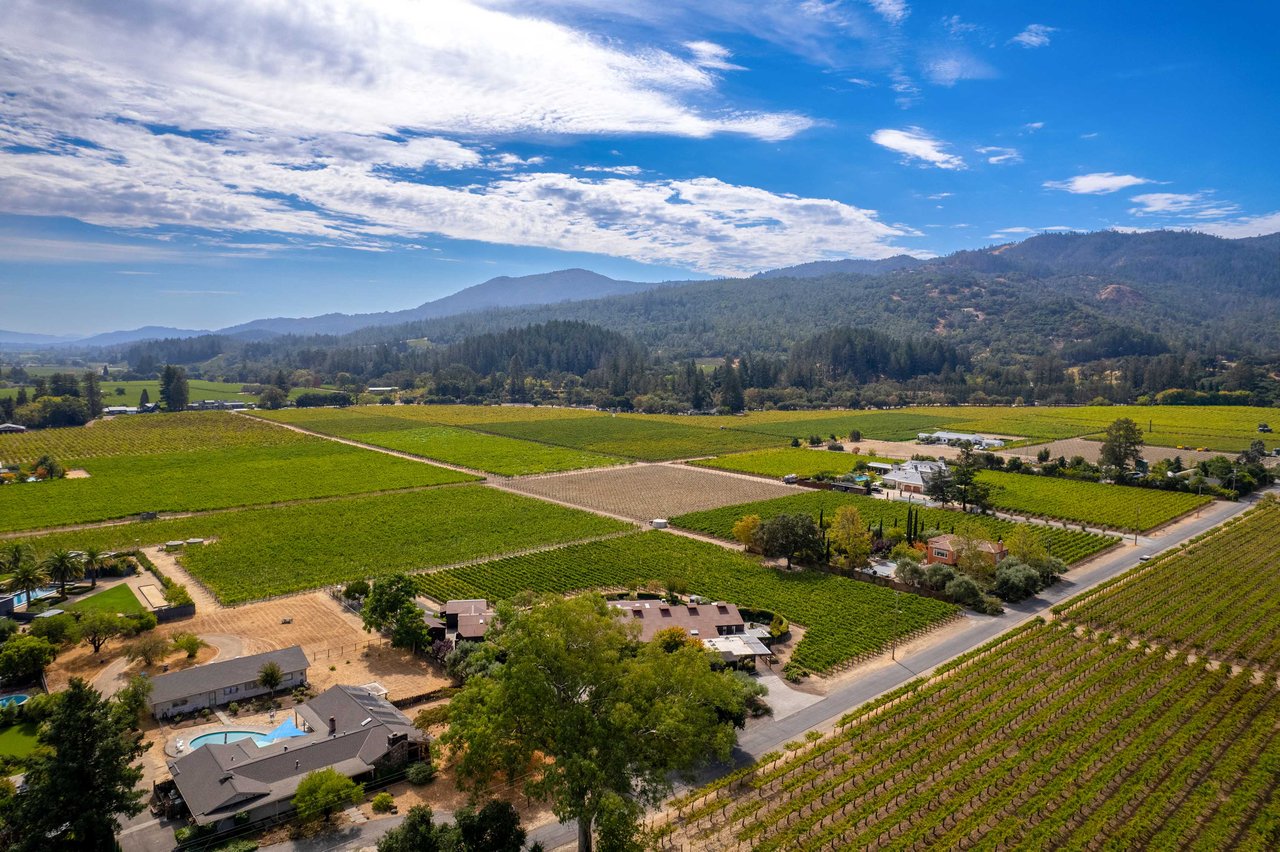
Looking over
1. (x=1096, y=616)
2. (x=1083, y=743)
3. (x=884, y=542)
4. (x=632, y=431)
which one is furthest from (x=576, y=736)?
(x=632, y=431)

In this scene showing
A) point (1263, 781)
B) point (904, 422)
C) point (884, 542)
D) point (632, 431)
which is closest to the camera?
point (1263, 781)

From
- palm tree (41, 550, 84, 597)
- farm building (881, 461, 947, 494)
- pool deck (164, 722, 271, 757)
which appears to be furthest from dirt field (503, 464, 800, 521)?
pool deck (164, 722, 271, 757)

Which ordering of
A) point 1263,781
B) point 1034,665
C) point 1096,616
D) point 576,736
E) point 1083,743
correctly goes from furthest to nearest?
1. point 1096,616
2. point 1034,665
3. point 1083,743
4. point 1263,781
5. point 576,736

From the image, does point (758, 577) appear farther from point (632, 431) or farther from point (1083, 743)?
point (632, 431)

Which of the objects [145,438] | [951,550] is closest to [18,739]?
[951,550]

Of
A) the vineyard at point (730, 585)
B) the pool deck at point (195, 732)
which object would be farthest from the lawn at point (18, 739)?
the vineyard at point (730, 585)

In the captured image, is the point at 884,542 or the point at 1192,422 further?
the point at 1192,422

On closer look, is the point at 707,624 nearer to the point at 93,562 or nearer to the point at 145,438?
the point at 93,562
